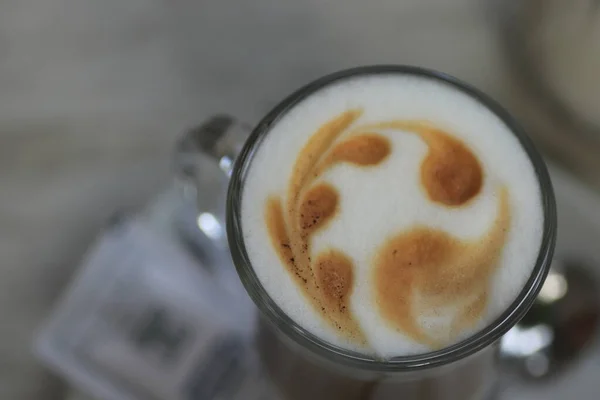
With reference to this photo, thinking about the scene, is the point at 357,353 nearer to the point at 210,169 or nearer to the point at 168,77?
the point at 210,169

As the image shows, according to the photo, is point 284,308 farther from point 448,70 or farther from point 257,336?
point 448,70

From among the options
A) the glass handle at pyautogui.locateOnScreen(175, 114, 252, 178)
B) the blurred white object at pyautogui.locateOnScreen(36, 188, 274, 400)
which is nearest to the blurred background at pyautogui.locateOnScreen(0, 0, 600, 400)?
the blurred white object at pyautogui.locateOnScreen(36, 188, 274, 400)

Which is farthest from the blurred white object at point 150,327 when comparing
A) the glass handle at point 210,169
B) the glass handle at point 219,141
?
the glass handle at point 219,141

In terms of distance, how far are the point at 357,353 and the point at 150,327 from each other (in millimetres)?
297

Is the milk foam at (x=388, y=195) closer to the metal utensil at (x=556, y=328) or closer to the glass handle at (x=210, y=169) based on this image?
the glass handle at (x=210, y=169)

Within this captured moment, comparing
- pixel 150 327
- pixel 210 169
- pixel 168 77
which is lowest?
pixel 150 327

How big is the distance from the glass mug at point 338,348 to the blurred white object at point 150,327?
0.29 feet

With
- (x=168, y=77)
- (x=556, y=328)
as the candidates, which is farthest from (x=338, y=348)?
(x=168, y=77)

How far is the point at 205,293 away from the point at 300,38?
346mm

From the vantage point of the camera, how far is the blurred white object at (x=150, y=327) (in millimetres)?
622

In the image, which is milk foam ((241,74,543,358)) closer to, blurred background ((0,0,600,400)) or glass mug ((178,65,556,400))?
glass mug ((178,65,556,400))

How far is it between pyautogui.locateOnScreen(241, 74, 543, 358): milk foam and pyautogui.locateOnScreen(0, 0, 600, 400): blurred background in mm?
322

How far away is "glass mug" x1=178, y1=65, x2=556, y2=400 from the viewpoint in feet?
1.33

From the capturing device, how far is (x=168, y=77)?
2.76ft
